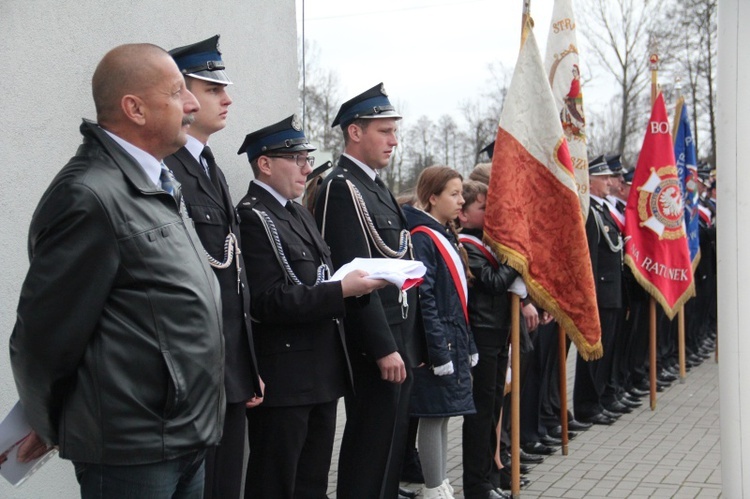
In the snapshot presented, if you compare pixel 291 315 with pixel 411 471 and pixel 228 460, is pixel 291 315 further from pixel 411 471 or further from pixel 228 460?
pixel 411 471

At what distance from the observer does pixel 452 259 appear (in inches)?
214

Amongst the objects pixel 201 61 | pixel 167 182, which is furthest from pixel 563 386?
pixel 167 182

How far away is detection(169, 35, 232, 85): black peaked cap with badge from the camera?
12.8ft

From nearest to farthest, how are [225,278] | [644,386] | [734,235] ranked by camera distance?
1. [225,278]
2. [734,235]
3. [644,386]

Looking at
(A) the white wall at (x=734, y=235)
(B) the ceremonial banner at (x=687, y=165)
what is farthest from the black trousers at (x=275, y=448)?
(B) the ceremonial banner at (x=687, y=165)

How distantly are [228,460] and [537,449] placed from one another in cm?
372

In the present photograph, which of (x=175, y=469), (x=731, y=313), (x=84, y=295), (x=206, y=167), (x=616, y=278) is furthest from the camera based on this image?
(x=616, y=278)

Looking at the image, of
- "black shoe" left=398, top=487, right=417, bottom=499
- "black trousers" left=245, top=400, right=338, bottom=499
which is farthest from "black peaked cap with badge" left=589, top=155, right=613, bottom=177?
"black trousers" left=245, top=400, right=338, bottom=499

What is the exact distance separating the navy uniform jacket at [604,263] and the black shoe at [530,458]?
64.7 inches

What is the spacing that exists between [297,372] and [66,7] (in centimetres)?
175

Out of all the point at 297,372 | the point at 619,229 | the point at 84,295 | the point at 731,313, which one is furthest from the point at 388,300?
the point at 619,229

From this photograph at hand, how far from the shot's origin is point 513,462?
5891mm

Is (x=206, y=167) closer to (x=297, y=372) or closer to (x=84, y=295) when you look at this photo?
(x=297, y=372)

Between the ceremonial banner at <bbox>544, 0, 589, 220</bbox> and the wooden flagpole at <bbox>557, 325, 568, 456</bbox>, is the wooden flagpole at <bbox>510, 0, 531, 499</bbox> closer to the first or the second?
the wooden flagpole at <bbox>557, 325, 568, 456</bbox>
